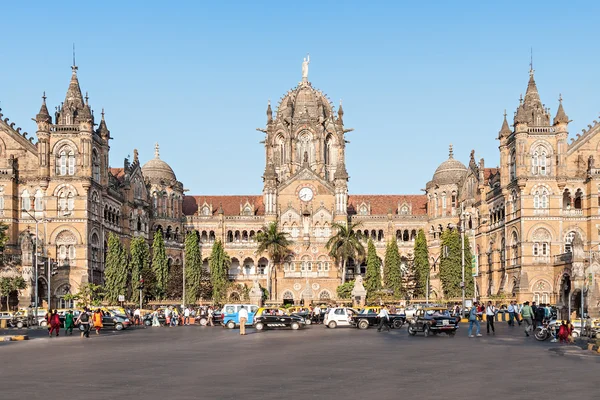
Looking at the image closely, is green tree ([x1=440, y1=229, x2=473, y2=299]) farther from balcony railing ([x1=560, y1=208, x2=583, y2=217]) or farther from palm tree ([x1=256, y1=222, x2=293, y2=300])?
palm tree ([x1=256, y1=222, x2=293, y2=300])

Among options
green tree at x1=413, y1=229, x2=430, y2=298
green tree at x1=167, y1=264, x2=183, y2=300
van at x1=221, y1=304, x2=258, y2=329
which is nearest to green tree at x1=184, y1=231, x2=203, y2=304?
green tree at x1=167, y1=264, x2=183, y2=300

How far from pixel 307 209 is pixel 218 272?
1482 centimetres

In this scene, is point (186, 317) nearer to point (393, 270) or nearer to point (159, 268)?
point (159, 268)

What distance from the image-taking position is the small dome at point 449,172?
356 ft

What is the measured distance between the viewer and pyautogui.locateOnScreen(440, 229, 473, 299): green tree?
300 ft

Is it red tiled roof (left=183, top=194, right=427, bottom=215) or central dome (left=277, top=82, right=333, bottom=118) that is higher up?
central dome (left=277, top=82, right=333, bottom=118)

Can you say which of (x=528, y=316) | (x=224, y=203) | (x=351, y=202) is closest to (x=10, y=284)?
(x=224, y=203)

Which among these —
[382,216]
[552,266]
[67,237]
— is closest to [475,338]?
[552,266]

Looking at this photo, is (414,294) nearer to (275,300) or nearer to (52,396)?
(275,300)

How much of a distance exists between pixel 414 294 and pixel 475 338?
5691 centimetres

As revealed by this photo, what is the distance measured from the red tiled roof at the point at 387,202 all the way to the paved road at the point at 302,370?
7640cm

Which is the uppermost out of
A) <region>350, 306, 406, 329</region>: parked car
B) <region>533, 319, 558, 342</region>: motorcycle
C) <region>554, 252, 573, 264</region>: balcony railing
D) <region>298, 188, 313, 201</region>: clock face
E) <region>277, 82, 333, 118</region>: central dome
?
<region>277, 82, 333, 118</region>: central dome

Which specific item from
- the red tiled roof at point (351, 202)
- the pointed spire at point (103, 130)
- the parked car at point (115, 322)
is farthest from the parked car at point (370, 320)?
the red tiled roof at point (351, 202)

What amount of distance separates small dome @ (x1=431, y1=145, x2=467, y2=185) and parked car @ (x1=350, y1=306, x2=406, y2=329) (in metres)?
51.9
